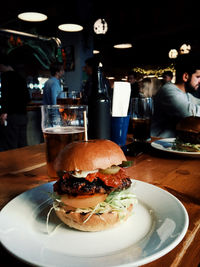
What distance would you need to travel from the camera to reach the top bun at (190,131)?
74.5 inches

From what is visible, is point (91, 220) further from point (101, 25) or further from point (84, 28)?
point (84, 28)

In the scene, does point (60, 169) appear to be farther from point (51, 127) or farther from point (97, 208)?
point (51, 127)

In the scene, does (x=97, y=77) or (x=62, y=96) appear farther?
(x=62, y=96)

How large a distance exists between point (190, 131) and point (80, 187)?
1.38 meters

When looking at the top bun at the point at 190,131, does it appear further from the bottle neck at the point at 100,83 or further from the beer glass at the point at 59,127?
the beer glass at the point at 59,127

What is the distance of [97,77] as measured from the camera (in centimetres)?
154

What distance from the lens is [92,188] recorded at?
88 cm

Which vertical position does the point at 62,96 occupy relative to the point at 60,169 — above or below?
above

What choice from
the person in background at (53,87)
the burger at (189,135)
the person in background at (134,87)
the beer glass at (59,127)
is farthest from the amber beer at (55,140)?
the person in background at (134,87)

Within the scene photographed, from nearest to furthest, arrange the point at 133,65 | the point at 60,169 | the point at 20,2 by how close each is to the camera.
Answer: the point at 60,169 < the point at 20,2 < the point at 133,65

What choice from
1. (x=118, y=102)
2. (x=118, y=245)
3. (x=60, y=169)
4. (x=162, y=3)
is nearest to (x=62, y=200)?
(x=60, y=169)

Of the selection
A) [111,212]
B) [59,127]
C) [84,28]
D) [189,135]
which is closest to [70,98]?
[59,127]

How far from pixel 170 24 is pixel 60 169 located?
8.76m

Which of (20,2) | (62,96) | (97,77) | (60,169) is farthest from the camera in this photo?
(20,2)
